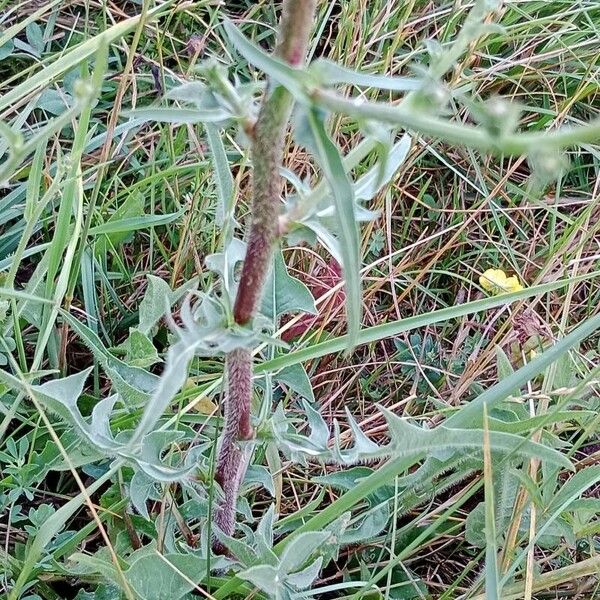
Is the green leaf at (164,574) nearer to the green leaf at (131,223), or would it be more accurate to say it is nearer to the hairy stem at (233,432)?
the hairy stem at (233,432)

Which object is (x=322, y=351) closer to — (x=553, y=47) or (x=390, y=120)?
(x=390, y=120)

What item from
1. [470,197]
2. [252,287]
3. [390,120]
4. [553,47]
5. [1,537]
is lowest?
[1,537]

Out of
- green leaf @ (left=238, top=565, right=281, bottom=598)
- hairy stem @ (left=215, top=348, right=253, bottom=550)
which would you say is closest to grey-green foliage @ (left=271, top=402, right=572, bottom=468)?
hairy stem @ (left=215, top=348, right=253, bottom=550)

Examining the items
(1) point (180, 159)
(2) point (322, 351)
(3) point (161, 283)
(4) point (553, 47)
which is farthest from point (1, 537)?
(4) point (553, 47)

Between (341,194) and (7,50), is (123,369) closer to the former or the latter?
(341,194)

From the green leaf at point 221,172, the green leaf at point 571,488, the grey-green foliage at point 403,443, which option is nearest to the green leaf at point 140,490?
the grey-green foliage at point 403,443

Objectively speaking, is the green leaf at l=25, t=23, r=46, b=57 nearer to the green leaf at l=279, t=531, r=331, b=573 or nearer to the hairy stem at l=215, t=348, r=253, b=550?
the hairy stem at l=215, t=348, r=253, b=550

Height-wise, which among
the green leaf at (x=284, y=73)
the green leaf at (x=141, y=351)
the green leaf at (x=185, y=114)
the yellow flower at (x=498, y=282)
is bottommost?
the green leaf at (x=141, y=351)
